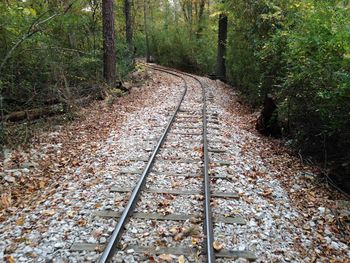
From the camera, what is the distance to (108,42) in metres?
11.8

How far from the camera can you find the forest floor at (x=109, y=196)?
3904mm

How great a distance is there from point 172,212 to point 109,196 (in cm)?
108

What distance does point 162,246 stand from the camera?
3.78 m

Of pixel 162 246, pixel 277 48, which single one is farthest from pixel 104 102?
pixel 162 246

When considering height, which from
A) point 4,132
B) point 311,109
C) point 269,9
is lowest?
point 4,132

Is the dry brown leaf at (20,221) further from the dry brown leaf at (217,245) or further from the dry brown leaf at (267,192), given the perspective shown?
the dry brown leaf at (267,192)

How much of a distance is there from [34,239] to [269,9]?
966cm

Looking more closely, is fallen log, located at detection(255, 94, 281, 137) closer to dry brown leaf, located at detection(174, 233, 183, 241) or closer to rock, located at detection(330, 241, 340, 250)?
rock, located at detection(330, 241, 340, 250)

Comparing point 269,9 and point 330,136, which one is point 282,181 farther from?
point 269,9

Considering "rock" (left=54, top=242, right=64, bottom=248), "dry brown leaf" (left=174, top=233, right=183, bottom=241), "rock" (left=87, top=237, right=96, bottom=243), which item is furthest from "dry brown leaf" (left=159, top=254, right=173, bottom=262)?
"rock" (left=54, top=242, right=64, bottom=248)

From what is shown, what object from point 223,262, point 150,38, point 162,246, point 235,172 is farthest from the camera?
→ point 150,38

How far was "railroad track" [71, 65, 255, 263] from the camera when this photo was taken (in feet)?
12.0

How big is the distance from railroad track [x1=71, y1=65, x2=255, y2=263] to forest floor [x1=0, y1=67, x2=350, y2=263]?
0.70ft

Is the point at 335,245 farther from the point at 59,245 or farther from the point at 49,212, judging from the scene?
the point at 49,212
